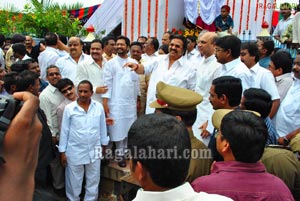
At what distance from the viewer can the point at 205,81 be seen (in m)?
3.77

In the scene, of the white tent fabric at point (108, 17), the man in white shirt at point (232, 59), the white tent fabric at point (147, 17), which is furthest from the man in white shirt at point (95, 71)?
the white tent fabric at point (108, 17)

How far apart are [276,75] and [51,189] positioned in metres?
3.00

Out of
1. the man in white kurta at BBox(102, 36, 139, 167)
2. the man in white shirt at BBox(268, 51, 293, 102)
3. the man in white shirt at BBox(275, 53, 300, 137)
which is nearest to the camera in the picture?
the man in white shirt at BBox(275, 53, 300, 137)

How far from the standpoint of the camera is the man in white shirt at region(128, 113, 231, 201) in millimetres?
1146

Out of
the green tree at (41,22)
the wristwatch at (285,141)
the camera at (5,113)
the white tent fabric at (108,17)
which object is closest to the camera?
the camera at (5,113)

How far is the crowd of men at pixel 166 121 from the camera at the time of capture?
3.88 ft

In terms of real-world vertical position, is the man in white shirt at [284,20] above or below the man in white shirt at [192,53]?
above

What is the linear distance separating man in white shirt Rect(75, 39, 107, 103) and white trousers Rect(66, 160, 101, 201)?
97cm

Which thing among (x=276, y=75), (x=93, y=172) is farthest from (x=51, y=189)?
(x=276, y=75)

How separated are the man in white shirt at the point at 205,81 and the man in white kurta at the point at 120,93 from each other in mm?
951

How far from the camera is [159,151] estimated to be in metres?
1.19

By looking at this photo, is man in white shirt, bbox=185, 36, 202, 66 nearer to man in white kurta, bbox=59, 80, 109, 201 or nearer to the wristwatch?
man in white kurta, bbox=59, 80, 109, 201

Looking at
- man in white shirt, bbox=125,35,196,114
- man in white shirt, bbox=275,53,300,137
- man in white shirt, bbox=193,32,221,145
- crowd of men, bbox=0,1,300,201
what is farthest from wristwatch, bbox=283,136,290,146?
man in white shirt, bbox=125,35,196,114

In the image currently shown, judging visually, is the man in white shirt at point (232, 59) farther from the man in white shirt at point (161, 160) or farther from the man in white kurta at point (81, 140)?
the man in white shirt at point (161, 160)
